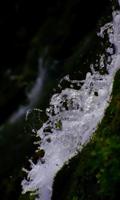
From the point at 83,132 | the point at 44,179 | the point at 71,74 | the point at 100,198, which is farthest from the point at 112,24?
the point at 100,198

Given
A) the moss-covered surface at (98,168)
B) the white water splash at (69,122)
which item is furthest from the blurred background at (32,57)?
the moss-covered surface at (98,168)

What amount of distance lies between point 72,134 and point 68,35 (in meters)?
3.34

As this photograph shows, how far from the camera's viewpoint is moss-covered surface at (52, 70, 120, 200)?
16.5 feet

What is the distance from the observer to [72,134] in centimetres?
786

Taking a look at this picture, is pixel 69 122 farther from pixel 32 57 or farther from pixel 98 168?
pixel 32 57

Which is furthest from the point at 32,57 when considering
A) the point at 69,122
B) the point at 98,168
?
the point at 98,168

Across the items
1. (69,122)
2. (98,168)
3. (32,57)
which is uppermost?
(32,57)

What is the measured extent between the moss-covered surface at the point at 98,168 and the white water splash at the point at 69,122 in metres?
0.37

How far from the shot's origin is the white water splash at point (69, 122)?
753 centimetres

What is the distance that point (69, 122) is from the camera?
8.20 m

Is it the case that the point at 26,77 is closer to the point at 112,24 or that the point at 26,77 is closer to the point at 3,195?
the point at 112,24

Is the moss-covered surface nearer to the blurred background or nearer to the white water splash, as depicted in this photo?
the white water splash

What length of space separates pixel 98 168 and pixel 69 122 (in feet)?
9.08

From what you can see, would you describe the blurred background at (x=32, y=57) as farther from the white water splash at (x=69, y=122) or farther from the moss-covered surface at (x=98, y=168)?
the moss-covered surface at (x=98, y=168)
